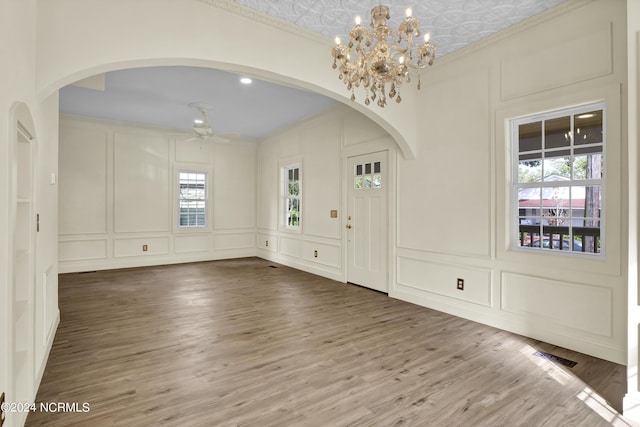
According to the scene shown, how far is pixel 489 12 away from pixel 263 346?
3836mm

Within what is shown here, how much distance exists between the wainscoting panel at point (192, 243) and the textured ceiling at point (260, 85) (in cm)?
255

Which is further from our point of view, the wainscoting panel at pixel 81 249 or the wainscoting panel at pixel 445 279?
the wainscoting panel at pixel 81 249

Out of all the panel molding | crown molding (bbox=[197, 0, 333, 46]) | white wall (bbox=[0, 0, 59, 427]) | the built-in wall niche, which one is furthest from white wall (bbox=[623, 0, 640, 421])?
the panel molding

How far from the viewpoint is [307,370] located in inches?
102

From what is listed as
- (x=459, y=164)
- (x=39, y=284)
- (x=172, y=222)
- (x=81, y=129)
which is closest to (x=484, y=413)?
(x=459, y=164)

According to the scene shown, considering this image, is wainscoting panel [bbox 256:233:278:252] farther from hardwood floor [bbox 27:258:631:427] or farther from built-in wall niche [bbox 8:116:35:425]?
built-in wall niche [bbox 8:116:35:425]

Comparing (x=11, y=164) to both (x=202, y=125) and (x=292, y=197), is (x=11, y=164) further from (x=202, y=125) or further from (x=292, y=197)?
(x=292, y=197)

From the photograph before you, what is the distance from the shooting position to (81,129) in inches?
254

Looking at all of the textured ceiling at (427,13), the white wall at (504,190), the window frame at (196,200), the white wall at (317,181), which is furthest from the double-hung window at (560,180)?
the window frame at (196,200)

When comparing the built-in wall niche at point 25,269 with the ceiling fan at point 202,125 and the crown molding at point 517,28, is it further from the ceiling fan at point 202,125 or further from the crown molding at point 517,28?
the crown molding at point 517,28

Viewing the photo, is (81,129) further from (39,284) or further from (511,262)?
(511,262)

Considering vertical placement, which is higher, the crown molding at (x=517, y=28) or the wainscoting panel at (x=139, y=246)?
the crown molding at (x=517, y=28)

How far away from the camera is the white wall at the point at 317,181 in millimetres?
5457

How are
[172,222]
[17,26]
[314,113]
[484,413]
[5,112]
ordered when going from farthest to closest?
[172,222] → [314,113] → [484,413] → [17,26] → [5,112]
